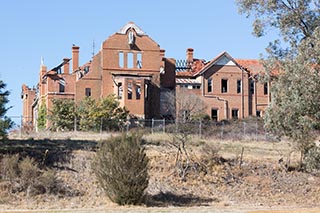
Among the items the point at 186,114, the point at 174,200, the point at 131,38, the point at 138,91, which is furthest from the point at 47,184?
the point at 131,38

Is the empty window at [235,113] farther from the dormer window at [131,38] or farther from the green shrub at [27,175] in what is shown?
the green shrub at [27,175]

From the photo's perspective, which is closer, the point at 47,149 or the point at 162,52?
the point at 47,149

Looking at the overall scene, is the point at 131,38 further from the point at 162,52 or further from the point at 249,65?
the point at 249,65

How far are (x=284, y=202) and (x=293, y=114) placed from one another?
10.4 m

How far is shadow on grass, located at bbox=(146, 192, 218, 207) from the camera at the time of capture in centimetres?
3998

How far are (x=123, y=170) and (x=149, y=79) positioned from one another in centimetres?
3913

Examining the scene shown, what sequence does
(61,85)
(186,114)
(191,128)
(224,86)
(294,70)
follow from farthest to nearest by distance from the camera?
(61,85)
(224,86)
(186,114)
(191,128)
(294,70)

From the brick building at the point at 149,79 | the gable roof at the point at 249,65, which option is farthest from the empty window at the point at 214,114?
the gable roof at the point at 249,65

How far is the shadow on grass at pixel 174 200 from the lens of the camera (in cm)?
3998

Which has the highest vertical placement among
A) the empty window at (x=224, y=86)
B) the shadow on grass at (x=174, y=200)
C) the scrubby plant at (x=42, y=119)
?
the empty window at (x=224, y=86)

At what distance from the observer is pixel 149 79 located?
76.6 metres

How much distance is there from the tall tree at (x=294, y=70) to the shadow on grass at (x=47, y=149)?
16.2 m

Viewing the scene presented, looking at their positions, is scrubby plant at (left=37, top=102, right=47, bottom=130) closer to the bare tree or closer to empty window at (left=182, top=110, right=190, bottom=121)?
the bare tree

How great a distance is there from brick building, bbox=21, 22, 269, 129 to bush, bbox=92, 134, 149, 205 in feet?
116
